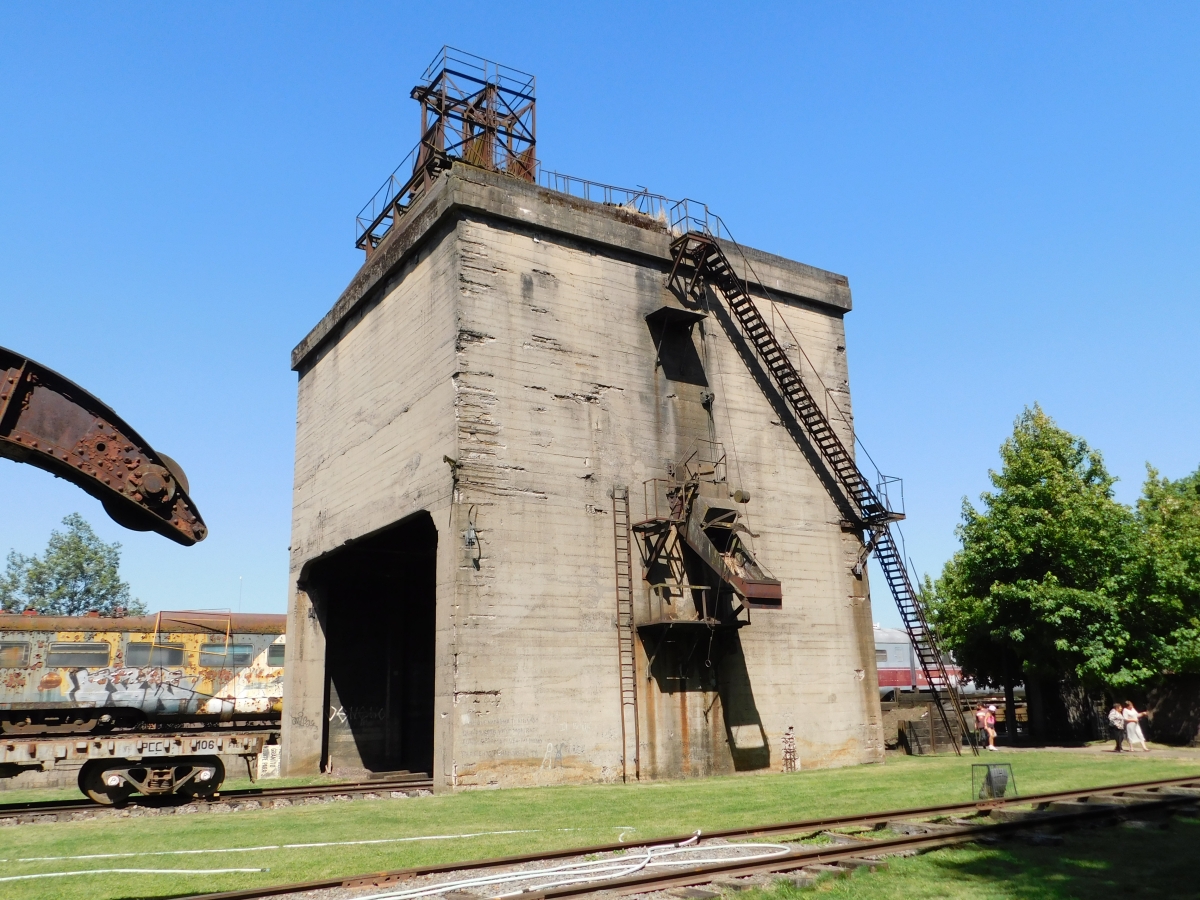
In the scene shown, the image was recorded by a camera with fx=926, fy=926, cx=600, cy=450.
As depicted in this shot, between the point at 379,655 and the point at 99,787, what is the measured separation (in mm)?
Answer: 13190

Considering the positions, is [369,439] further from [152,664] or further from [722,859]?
A: [722,859]

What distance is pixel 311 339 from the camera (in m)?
30.7

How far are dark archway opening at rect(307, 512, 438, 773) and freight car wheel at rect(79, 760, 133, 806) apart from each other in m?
11.3

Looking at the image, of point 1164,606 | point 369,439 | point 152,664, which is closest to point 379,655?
point 152,664

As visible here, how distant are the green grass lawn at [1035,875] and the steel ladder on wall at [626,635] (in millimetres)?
11898

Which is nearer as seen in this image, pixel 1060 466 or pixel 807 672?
pixel 807 672

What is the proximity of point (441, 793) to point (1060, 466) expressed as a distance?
25.1 meters

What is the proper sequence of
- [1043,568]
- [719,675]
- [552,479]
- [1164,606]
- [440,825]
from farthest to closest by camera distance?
[1043,568] → [1164,606] → [719,675] → [552,479] → [440,825]

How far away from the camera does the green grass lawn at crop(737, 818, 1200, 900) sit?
27.6 feet

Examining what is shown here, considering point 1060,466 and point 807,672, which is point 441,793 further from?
point 1060,466

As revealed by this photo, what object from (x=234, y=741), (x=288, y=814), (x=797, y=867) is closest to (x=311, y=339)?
(x=234, y=741)

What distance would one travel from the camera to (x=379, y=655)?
30.2 meters

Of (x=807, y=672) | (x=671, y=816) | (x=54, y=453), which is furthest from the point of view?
(x=807, y=672)

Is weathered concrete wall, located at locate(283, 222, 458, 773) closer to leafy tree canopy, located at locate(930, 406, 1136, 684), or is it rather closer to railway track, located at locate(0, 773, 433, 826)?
railway track, located at locate(0, 773, 433, 826)
